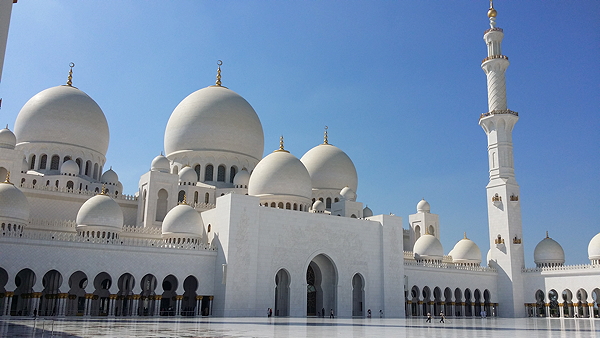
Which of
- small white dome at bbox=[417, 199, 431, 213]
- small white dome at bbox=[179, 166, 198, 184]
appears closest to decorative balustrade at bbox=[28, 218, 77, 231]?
small white dome at bbox=[179, 166, 198, 184]

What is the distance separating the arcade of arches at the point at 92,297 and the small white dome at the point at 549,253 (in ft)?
56.4

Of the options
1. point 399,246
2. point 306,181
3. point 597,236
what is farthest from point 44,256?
point 597,236

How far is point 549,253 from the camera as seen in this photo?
2766 centimetres

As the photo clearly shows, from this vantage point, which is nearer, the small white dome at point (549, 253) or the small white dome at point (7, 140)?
the small white dome at point (7, 140)

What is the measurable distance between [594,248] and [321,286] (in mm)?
13295

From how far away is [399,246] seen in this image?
81.0 feet

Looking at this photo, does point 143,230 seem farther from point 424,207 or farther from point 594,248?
point 594,248

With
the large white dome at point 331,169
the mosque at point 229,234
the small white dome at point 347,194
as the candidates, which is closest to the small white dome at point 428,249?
the mosque at point 229,234

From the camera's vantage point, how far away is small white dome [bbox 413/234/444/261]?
27.8 meters

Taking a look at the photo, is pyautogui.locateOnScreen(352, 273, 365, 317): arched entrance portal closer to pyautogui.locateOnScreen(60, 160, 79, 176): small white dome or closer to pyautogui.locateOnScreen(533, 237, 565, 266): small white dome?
pyautogui.locateOnScreen(533, 237, 565, 266): small white dome

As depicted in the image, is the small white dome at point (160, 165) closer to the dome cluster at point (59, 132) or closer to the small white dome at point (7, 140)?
the dome cluster at point (59, 132)

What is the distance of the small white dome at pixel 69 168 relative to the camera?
24.1 metres

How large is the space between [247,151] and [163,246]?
9.67m

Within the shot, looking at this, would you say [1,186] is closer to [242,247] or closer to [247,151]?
[242,247]
